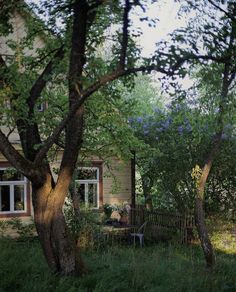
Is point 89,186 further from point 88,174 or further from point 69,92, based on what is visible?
point 69,92

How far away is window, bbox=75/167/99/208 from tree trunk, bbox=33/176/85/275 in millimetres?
10857

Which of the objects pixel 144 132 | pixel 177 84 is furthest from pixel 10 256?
pixel 144 132

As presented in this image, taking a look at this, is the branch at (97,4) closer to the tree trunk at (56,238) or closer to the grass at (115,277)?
the tree trunk at (56,238)

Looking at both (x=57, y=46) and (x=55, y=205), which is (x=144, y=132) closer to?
(x=57, y=46)

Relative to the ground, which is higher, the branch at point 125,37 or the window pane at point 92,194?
the branch at point 125,37

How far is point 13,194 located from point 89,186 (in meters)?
3.01

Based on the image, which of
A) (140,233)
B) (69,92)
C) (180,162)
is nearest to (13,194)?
(140,233)

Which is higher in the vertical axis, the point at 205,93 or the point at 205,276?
the point at 205,93

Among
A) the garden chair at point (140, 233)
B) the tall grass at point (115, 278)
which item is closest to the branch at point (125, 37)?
the tall grass at point (115, 278)

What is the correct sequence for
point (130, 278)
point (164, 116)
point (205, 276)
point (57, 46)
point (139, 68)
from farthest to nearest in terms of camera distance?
1. point (164, 116)
2. point (57, 46)
3. point (205, 276)
4. point (130, 278)
5. point (139, 68)

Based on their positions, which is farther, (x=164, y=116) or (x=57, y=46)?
(x=164, y=116)

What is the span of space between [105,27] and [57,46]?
1.00m

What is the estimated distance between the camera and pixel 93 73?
898 centimetres

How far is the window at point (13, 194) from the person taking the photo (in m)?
17.6
